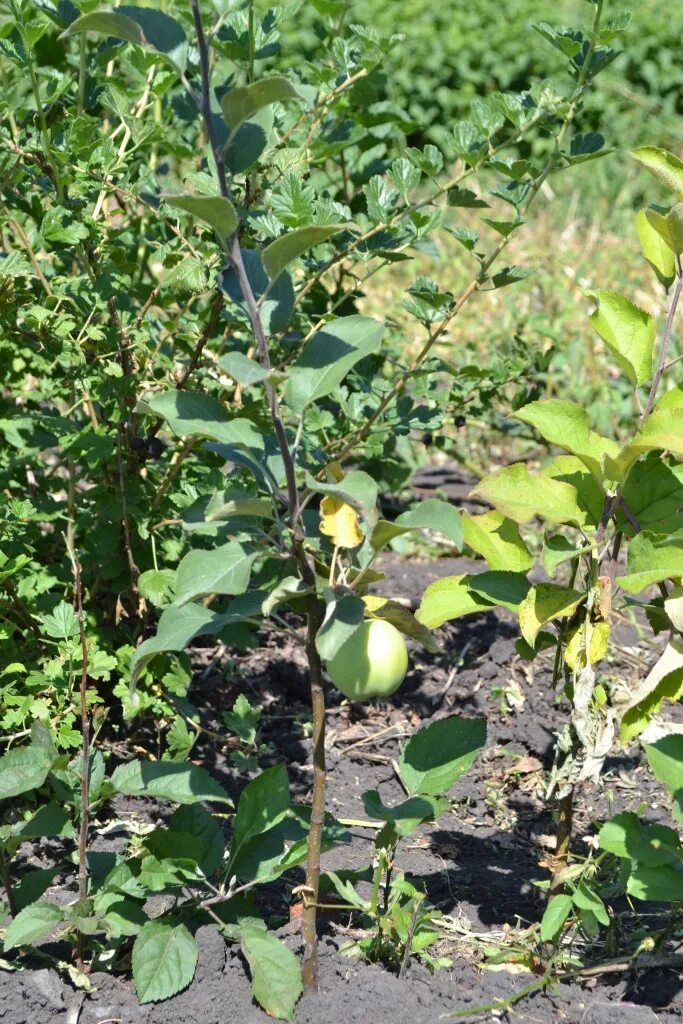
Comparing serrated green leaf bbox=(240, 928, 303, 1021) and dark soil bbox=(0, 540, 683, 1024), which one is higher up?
serrated green leaf bbox=(240, 928, 303, 1021)

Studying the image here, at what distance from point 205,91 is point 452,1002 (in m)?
1.18

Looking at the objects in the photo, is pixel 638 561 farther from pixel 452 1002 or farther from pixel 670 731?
pixel 452 1002

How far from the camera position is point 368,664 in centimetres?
138

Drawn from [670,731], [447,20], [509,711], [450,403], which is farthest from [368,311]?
[447,20]

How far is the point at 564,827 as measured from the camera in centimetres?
163

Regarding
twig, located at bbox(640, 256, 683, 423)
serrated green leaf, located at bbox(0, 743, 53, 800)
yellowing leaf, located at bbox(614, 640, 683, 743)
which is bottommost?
serrated green leaf, located at bbox(0, 743, 53, 800)

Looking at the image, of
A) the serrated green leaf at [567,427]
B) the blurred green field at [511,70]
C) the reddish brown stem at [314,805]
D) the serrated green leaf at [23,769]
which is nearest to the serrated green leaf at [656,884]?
the reddish brown stem at [314,805]

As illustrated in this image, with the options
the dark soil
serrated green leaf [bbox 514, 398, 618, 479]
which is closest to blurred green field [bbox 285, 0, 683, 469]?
the dark soil

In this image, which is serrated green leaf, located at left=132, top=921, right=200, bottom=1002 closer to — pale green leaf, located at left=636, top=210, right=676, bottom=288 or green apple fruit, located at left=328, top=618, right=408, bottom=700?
green apple fruit, located at left=328, top=618, right=408, bottom=700

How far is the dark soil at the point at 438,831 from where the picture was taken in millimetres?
1560

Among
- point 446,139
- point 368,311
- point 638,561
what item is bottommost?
point 368,311

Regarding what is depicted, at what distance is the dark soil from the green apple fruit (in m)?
0.46

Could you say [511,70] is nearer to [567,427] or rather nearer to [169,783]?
[567,427]

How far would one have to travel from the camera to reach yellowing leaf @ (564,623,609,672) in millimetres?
1503
